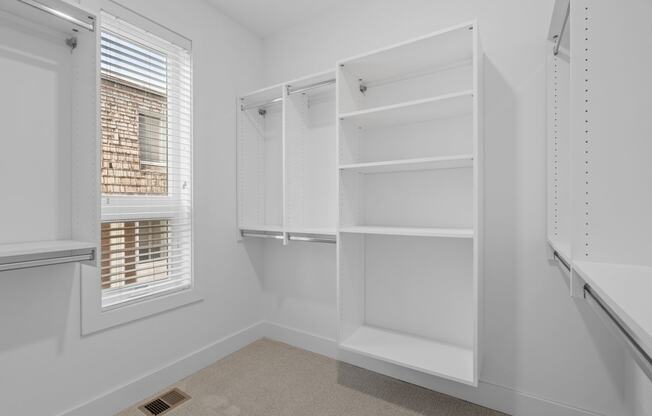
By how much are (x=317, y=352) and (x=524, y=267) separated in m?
1.61

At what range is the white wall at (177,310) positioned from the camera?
1450 mm

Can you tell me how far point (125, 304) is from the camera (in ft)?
6.00

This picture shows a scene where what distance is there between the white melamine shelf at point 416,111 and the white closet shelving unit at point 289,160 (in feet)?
1.45

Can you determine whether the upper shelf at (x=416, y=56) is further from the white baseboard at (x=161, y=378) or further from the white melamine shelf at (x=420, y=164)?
the white baseboard at (x=161, y=378)

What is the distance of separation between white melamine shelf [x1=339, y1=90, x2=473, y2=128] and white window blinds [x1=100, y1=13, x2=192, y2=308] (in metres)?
1.19

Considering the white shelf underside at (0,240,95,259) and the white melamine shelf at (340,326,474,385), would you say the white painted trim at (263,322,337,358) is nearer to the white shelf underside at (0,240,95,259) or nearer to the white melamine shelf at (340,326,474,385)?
the white melamine shelf at (340,326,474,385)

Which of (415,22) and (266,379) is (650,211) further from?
(266,379)

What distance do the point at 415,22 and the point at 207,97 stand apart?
1.54 metres

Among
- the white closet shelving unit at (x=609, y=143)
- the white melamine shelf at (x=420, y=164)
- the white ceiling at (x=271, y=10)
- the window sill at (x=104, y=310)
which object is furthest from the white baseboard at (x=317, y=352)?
A: the white ceiling at (x=271, y=10)

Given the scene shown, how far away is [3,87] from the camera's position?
1.40 meters

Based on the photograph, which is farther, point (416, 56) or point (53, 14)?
point (416, 56)

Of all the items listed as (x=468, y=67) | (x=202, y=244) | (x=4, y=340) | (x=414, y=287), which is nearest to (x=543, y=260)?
(x=414, y=287)

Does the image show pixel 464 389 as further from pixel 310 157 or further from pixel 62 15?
pixel 62 15

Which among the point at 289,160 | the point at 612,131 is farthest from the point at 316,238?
the point at 612,131
